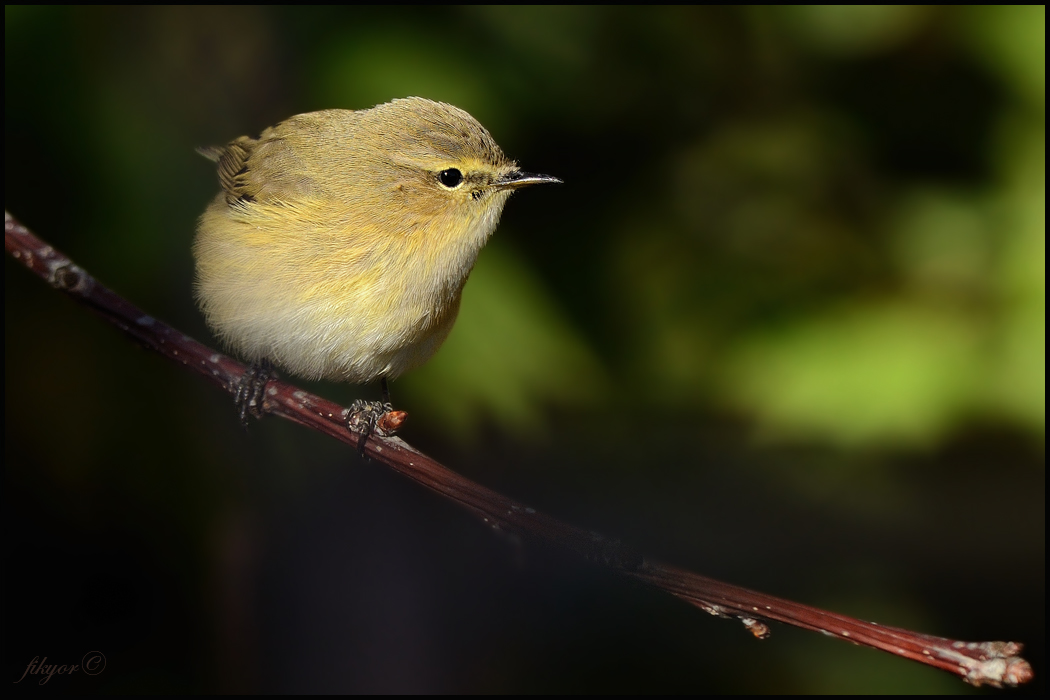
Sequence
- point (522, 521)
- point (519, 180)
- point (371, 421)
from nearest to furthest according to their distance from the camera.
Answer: point (522, 521) < point (371, 421) < point (519, 180)

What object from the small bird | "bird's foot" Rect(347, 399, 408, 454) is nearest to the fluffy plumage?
the small bird

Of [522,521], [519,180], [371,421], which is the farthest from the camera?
[519,180]

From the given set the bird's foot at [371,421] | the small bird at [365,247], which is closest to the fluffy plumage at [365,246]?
the small bird at [365,247]

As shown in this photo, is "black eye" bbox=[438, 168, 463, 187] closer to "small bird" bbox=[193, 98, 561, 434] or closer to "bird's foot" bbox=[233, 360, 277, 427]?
"small bird" bbox=[193, 98, 561, 434]

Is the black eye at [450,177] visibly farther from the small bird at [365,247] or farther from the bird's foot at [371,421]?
the bird's foot at [371,421]

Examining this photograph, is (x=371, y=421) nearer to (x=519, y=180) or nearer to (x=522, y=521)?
(x=522, y=521)

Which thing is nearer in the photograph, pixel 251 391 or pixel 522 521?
pixel 522 521

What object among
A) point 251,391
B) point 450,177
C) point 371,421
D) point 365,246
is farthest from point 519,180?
point 251,391
